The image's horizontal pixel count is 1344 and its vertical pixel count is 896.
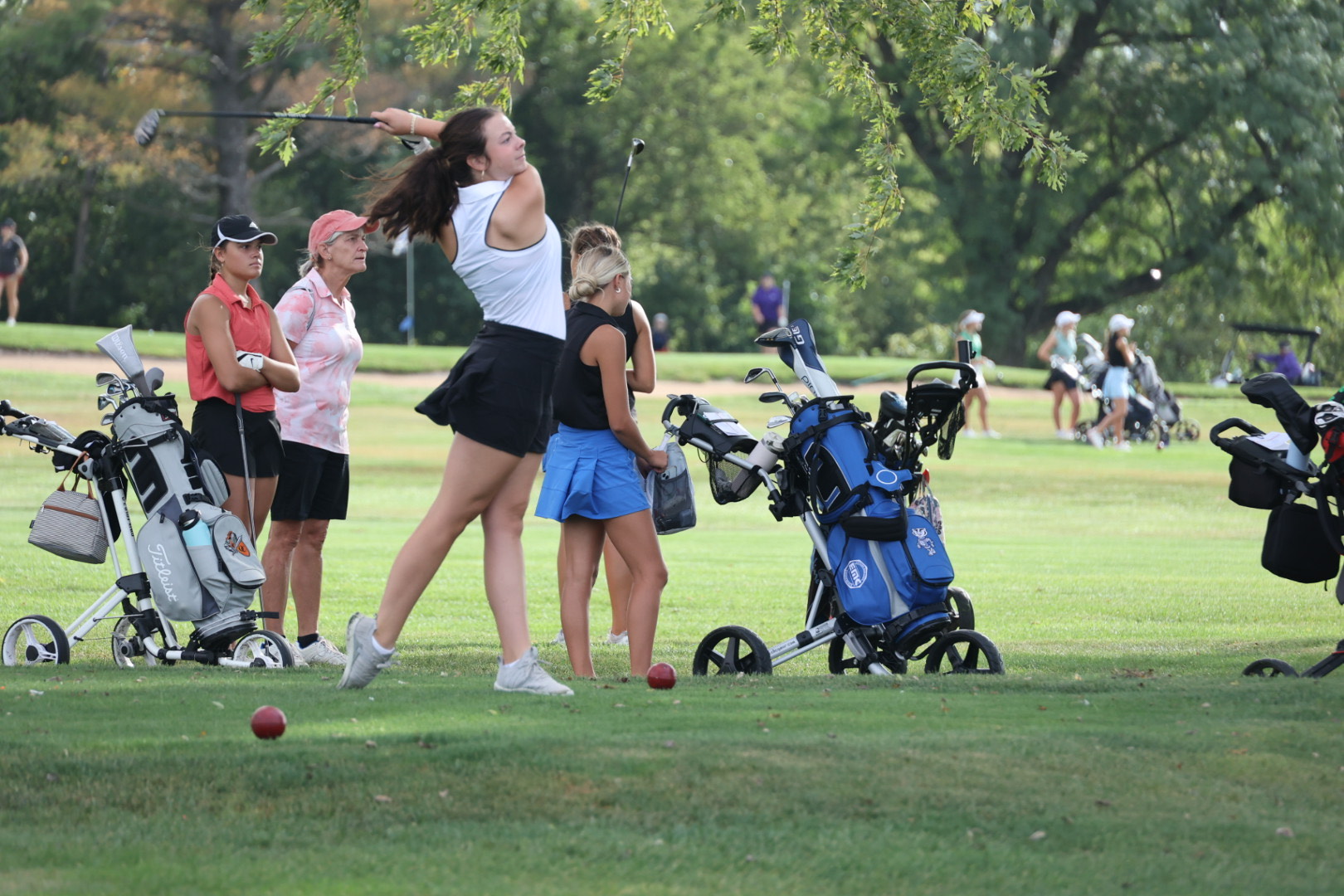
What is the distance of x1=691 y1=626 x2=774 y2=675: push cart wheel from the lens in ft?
24.8

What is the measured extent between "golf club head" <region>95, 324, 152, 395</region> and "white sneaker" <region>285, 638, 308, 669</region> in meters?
1.29

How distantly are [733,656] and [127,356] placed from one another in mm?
2982

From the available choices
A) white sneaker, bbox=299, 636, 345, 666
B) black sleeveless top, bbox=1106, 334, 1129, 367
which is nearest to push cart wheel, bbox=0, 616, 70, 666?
white sneaker, bbox=299, 636, 345, 666

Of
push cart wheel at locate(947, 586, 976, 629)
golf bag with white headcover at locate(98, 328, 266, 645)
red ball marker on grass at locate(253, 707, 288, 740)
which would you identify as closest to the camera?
red ball marker on grass at locate(253, 707, 288, 740)

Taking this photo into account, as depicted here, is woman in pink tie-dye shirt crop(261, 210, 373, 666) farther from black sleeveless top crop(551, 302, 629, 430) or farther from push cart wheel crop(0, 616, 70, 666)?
black sleeveless top crop(551, 302, 629, 430)

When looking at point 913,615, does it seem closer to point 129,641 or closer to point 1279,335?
point 129,641

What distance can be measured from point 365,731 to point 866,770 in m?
1.55

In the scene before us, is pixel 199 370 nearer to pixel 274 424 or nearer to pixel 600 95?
pixel 274 424

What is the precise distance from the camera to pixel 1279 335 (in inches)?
1468

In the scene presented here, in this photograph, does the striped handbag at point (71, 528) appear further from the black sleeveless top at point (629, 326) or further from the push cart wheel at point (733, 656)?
the push cart wheel at point (733, 656)

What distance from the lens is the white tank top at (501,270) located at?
241 inches

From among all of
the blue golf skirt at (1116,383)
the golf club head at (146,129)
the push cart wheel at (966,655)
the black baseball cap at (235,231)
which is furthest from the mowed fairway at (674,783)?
the blue golf skirt at (1116,383)

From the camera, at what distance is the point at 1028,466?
84.0ft

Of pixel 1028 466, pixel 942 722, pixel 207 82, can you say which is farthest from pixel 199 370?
pixel 207 82
